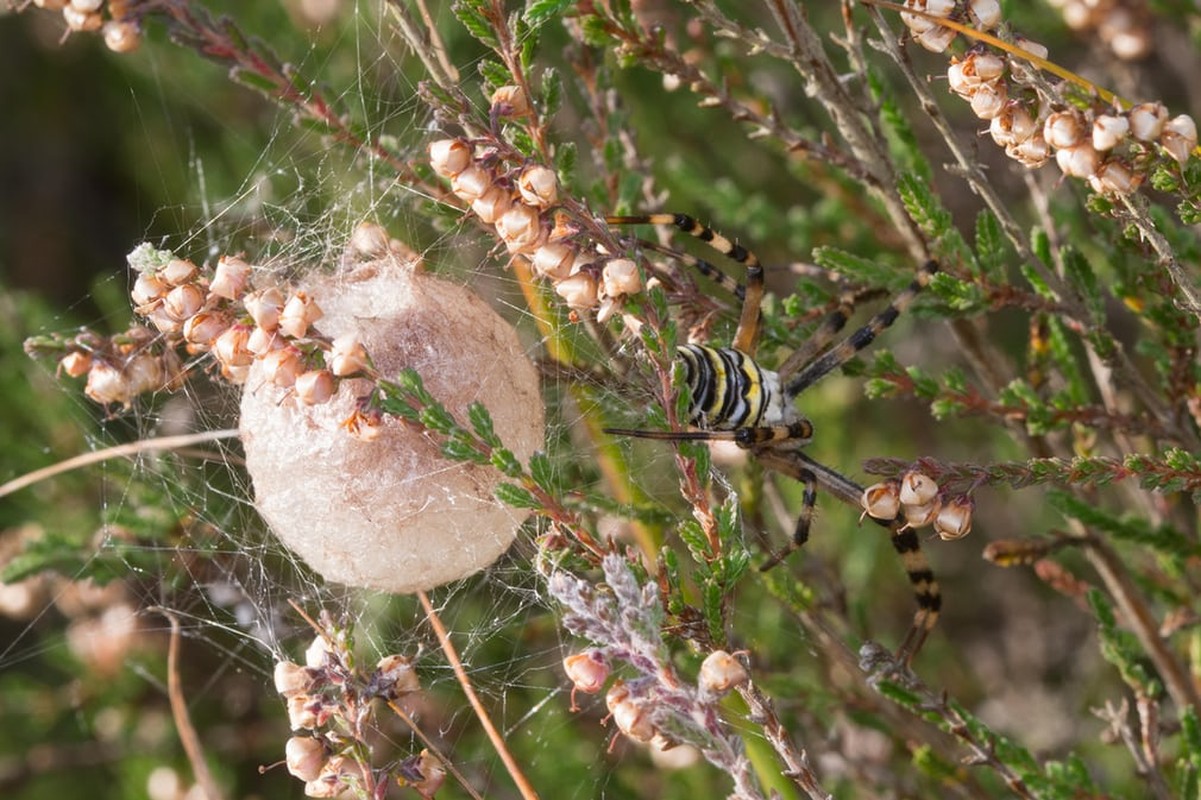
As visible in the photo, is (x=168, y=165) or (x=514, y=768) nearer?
(x=514, y=768)

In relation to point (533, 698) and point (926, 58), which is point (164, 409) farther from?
point (926, 58)

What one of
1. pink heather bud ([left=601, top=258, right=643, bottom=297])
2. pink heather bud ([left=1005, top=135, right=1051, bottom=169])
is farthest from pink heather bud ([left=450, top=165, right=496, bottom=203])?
pink heather bud ([left=1005, top=135, right=1051, bottom=169])

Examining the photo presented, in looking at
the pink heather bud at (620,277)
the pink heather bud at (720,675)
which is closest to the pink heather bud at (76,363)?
the pink heather bud at (620,277)

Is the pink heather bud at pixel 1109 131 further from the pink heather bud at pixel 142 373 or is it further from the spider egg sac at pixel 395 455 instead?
the pink heather bud at pixel 142 373

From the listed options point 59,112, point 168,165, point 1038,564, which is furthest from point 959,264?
point 59,112

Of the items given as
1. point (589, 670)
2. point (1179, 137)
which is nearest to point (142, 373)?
point (589, 670)

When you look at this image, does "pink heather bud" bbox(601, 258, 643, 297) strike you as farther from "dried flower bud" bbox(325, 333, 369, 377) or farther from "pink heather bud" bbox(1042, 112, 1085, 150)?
"pink heather bud" bbox(1042, 112, 1085, 150)
